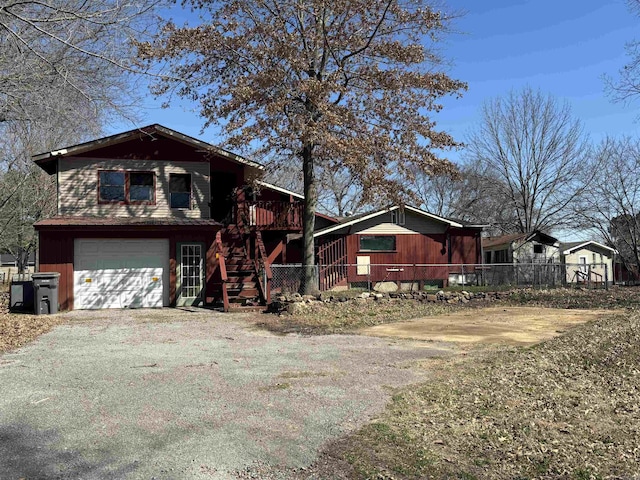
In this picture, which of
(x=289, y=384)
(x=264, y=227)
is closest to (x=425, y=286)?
(x=264, y=227)

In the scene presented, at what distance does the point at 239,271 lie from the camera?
17.8 meters

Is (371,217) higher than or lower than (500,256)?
higher

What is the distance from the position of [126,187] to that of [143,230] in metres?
1.94

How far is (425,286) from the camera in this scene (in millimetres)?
28203

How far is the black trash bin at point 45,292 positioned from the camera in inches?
585

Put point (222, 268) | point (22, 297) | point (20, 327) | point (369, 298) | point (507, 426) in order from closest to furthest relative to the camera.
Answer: point (507, 426) → point (20, 327) → point (22, 297) → point (222, 268) → point (369, 298)

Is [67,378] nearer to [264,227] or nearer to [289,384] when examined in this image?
[289,384]

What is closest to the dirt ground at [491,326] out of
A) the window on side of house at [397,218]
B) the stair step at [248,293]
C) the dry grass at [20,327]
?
the stair step at [248,293]

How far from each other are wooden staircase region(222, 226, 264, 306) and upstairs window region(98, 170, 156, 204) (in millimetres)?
3094

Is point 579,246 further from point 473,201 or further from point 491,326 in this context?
point 491,326

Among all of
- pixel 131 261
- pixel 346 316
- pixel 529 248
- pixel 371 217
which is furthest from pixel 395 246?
pixel 131 261

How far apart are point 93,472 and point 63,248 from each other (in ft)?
47.4

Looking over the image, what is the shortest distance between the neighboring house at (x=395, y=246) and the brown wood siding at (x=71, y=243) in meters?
9.79

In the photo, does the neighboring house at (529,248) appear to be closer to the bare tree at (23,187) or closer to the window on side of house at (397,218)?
the window on side of house at (397,218)
